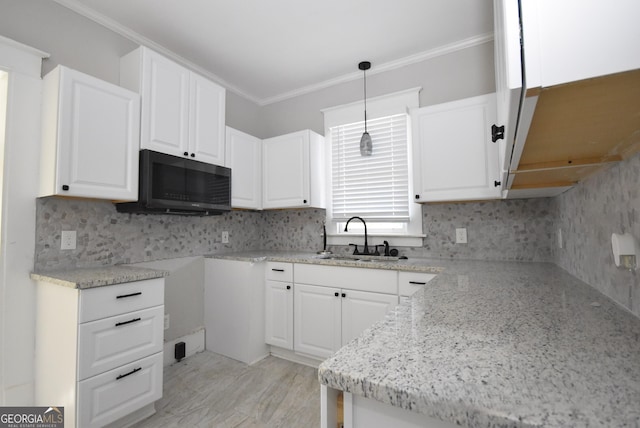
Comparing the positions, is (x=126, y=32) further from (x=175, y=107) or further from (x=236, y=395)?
(x=236, y=395)

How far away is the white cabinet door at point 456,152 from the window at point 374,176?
0.40 meters

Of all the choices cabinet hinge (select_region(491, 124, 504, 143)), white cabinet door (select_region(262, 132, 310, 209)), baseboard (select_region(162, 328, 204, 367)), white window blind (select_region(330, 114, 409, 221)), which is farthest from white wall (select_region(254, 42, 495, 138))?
baseboard (select_region(162, 328, 204, 367))

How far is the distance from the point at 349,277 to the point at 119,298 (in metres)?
1.48

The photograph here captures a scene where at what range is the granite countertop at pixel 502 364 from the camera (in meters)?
0.42

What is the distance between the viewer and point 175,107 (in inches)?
88.6

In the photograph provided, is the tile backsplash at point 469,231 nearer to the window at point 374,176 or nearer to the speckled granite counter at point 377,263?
the window at point 374,176

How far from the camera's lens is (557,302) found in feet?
3.30

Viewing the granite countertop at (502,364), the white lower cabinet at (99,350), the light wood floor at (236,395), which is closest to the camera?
the granite countertop at (502,364)

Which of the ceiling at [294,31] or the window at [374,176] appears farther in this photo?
the window at [374,176]

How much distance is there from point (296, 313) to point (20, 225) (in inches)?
75.0

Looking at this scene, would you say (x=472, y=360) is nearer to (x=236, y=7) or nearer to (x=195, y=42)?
(x=236, y=7)

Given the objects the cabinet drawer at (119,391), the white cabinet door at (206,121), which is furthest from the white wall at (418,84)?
the cabinet drawer at (119,391)

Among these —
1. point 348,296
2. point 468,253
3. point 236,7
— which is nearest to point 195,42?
point 236,7

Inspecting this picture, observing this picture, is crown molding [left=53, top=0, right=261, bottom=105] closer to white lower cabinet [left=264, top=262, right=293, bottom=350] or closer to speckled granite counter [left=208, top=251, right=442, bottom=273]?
speckled granite counter [left=208, top=251, right=442, bottom=273]
